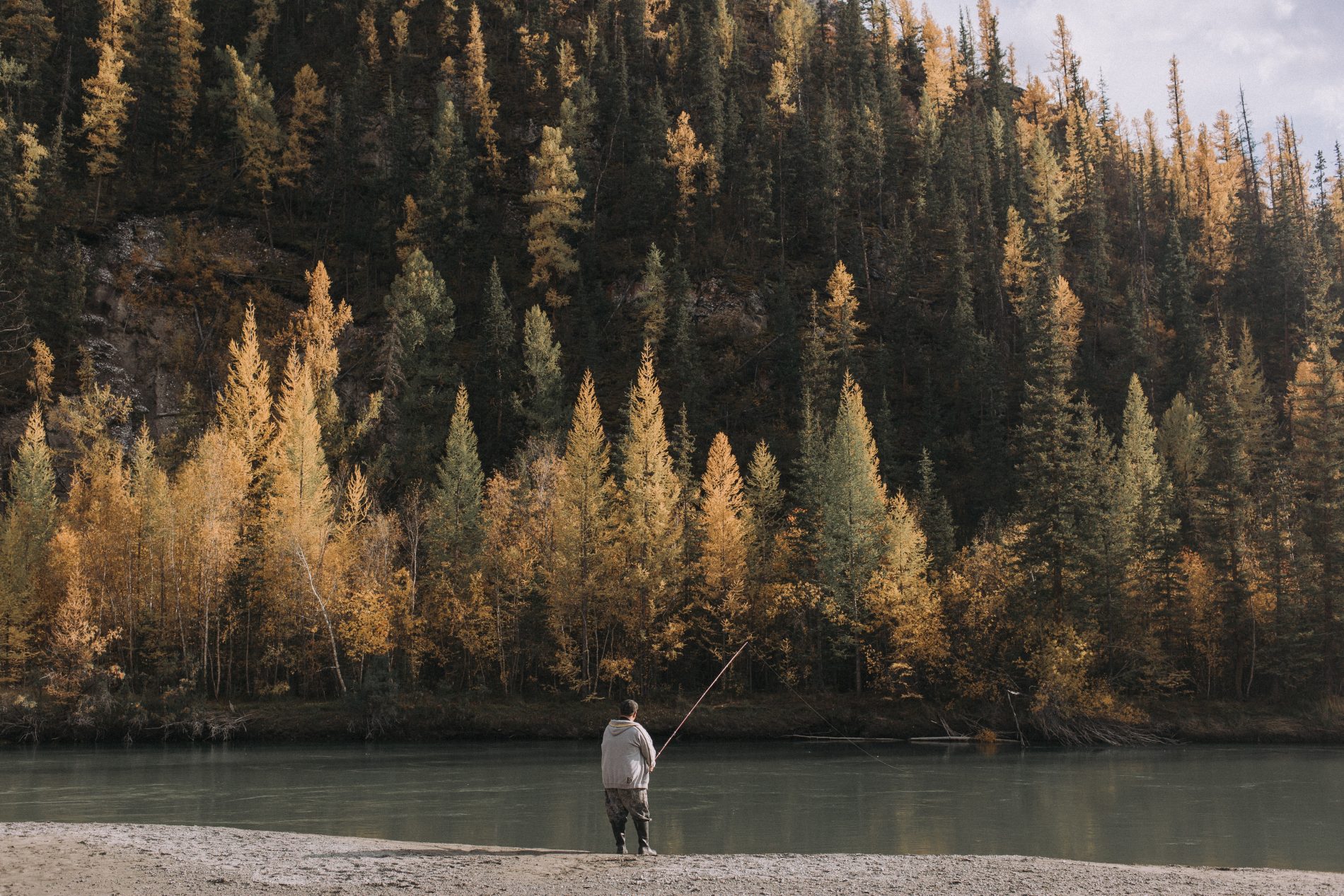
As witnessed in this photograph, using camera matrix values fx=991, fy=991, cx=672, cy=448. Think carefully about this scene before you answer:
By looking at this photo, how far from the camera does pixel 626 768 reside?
13.4 meters

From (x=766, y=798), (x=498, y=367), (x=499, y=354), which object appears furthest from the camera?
(x=499, y=354)

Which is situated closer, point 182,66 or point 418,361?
point 418,361

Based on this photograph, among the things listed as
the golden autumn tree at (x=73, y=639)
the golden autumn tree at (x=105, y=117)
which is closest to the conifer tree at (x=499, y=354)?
the golden autumn tree at (x=73, y=639)

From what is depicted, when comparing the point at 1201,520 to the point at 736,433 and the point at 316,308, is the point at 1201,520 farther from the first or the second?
the point at 316,308

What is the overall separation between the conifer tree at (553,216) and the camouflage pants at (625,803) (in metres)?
67.0

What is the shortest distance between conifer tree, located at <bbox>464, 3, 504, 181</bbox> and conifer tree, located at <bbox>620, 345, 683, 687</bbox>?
48.8 m

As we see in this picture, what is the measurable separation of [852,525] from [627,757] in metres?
37.2

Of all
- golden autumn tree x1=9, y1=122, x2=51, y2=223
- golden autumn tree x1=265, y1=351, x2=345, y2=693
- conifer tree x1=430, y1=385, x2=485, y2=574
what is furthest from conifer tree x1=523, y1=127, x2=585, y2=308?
golden autumn tree x1=9, y1=122, x2=51, y2=223

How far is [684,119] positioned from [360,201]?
98.1ft

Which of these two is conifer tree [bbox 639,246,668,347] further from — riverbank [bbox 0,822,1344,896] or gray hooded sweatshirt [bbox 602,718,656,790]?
gray hooded sweatshirt [bbox 602,718,656,790]

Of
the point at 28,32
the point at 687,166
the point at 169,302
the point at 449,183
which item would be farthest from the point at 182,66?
the point at 687,166

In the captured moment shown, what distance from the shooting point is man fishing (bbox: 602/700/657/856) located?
13.4m

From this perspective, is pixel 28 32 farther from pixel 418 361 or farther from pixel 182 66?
pixel 418 361

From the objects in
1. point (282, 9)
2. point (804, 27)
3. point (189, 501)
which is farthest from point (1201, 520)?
point (282, 9)
